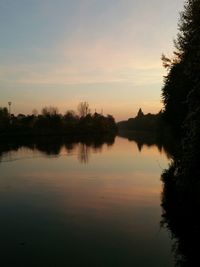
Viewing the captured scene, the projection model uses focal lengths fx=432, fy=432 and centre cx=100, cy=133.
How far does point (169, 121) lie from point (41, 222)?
2698 cm

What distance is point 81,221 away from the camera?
1900 centimetres

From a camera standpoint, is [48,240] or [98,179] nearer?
[48,240]

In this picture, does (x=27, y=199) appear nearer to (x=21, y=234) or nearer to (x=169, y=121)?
(x=21, y=234)

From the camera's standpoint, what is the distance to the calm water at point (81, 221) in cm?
1447

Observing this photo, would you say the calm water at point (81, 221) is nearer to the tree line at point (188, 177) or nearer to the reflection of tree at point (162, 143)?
the tree line at point (188, 177)

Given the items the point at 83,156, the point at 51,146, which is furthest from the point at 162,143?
the point at 83,156

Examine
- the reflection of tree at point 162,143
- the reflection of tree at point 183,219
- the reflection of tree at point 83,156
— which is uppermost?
the reflection of tree at point 162,143

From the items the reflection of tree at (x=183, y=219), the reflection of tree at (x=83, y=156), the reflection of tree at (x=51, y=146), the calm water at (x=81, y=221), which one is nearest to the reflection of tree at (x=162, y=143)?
the reflection of tree at (x=51, y=146)

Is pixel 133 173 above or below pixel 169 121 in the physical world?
below

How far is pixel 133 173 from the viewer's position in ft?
121

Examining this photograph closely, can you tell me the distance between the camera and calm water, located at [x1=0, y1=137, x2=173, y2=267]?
14469 mm

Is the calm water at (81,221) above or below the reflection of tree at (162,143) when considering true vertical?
below

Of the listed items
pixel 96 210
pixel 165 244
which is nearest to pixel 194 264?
pixel 165 244

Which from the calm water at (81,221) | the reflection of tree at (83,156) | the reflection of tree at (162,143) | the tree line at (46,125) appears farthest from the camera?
A: the tree line at (46,125)
